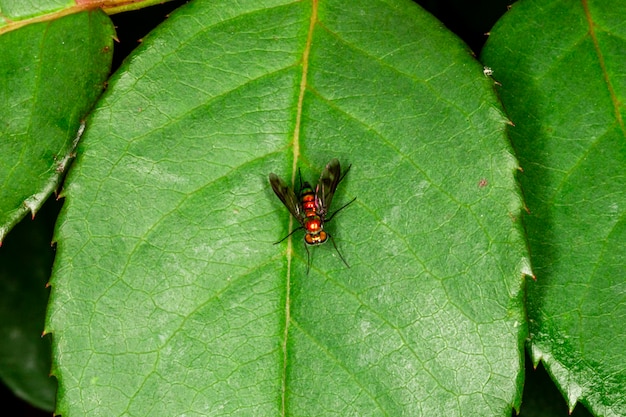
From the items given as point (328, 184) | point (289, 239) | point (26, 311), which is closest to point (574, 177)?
point (328, 184)

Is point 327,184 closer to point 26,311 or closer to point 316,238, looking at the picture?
point 316,238

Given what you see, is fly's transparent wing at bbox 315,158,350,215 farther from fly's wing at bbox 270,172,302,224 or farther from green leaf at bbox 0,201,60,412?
green leaf at bbox 0,201,60,412

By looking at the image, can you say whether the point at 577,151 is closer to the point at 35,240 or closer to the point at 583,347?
the point at 583,347

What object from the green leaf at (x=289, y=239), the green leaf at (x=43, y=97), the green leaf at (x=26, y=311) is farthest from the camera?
the green leaf at (x=26, y=311)

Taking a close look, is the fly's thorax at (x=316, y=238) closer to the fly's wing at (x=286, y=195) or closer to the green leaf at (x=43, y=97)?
the fly's wing at (x=286, y=195)

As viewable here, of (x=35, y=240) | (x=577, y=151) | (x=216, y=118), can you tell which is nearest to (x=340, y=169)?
(x=216, y=118)

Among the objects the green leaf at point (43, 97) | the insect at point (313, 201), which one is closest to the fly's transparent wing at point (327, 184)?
the insect at point (313, 201)
